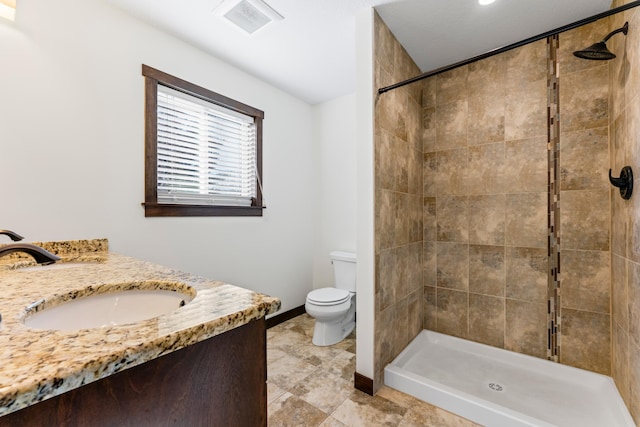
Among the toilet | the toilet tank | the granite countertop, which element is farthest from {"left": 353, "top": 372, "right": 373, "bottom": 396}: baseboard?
the granite countertop

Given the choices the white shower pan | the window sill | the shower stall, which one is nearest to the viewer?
the white shower pan

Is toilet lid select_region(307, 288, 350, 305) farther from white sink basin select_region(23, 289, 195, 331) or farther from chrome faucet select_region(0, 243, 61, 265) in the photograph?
chrome faucet select_region(0, 243, 61, 265)

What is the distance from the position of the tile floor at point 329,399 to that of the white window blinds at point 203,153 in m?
1.42

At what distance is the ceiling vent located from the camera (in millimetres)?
1651

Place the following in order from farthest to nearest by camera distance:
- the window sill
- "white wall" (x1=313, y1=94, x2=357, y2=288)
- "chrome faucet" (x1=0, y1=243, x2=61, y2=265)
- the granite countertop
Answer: "white wall" (x1=313, y1=94, x2=357, y2=288) < the window sill < "chrome faucet" (x1=0, y1=243, x2=61, y2=265) < the granite countertop

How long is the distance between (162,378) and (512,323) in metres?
2.37

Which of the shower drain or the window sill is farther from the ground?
the window sill

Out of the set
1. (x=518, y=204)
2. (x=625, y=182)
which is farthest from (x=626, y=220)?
(x=518, y=204)

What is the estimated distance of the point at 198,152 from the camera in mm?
2205

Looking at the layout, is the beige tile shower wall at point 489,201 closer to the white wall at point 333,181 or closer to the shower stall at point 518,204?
the shower stall at point 518,204

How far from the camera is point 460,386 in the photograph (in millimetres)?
1788

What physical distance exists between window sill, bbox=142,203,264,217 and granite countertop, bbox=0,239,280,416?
2.95ft

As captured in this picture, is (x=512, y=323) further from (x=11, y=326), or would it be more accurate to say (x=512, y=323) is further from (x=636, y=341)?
(x=11, y=326)

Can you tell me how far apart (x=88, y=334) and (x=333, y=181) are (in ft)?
8.72
